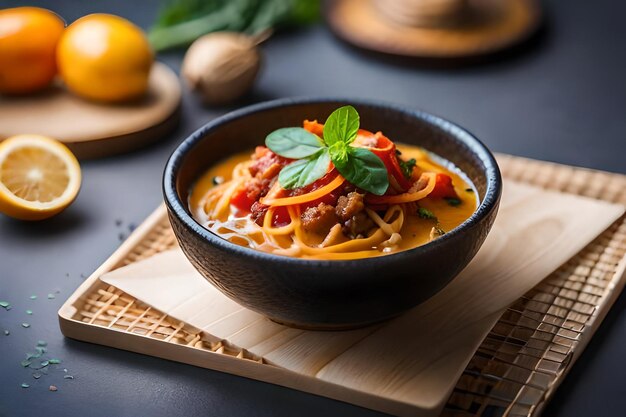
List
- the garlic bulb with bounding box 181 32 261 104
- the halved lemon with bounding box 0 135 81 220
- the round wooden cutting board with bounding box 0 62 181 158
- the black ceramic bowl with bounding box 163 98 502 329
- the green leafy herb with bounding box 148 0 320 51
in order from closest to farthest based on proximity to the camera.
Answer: the black ceramic bowl with bounding box 163 98 502 329, the halved lemon with bounding box 0 135 81 220, the round wooden cutting board with bounding box 0 62 181 158, the garlic bulb with bounding box 181 32 261 104, the green leafy herb with bounding box 148 0 320 51

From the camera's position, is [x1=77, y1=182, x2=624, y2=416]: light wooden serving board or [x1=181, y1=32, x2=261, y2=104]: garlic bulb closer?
[x1=77, y1=182, x2=624, y2=416]: light wooden serving board

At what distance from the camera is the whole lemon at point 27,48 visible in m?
3.78

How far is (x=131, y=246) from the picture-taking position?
9.36ft

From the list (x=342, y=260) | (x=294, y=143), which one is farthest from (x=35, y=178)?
(x=342, y=260)

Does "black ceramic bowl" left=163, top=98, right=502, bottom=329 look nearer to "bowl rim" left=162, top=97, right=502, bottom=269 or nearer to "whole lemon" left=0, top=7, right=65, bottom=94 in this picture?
"bowl rim" left=162, top=97, right=502, bottom=269

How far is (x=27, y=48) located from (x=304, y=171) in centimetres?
203

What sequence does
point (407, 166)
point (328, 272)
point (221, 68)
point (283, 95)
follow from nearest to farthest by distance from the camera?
point (328, 272), point (407, 166), point (221, 68), point (283, 95)

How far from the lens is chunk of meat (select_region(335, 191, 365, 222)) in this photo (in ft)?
7.65

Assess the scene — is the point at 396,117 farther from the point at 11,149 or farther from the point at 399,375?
the point at 11,149

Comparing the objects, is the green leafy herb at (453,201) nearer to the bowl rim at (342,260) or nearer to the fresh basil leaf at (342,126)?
the bowl rim at (342,260)

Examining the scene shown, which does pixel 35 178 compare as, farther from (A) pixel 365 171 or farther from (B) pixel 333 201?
(A) pixel 365 171

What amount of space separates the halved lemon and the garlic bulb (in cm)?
103

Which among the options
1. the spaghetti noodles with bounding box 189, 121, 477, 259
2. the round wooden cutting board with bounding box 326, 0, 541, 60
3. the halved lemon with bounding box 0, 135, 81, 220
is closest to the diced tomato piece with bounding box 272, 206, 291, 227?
the spaghetti noodles with bounding box 189, 121, 477, 259

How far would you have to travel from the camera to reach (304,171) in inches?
93.8
